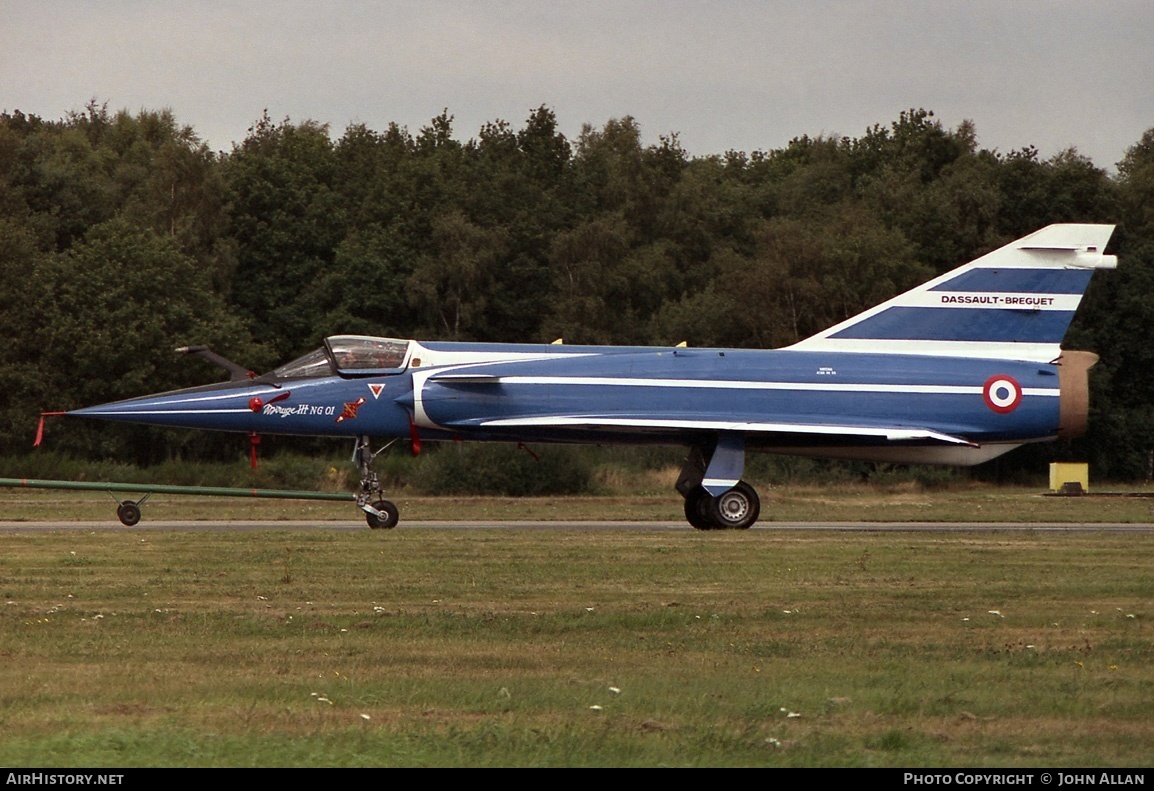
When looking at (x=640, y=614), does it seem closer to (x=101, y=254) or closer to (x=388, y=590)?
(x=388, y=590)

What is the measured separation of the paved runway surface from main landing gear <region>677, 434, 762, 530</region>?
292 millimetres

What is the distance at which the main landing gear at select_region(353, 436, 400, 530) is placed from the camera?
69.7 ft

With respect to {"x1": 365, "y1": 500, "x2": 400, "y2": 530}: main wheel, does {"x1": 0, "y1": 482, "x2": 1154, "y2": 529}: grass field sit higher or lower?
lower

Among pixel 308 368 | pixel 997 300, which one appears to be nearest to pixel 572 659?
pixel 308 368

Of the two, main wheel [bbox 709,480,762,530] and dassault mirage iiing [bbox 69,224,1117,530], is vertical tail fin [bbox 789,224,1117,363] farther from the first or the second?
main wheel [bbox 709,480,762,530]

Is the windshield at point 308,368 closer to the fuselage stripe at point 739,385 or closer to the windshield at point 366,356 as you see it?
the windshield at point 366,356

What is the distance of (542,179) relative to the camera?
6750 centimetres

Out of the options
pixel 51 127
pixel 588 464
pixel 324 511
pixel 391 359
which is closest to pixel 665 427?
pixel 391 359

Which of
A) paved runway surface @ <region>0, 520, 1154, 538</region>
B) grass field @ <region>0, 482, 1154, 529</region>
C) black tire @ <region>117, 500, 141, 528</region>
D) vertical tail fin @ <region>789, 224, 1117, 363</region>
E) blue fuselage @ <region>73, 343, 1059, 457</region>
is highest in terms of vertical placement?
vertical tail fin @ <region>789, 224, 1117, 363</region>

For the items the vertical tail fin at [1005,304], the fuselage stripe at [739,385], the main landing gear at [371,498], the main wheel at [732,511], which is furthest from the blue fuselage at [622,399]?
the main wheel at [732,511]

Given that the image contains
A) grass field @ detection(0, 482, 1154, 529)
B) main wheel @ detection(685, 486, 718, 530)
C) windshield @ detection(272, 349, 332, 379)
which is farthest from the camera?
grass field @ detection(0, 482, 1154, 529)

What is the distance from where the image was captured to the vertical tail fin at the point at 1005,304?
898 inches

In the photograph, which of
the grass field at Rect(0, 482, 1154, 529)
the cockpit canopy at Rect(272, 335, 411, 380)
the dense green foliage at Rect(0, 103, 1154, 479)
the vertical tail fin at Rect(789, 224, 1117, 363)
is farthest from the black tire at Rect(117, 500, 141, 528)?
the dense green foliage at Rect(0, 103, 1154, 479)

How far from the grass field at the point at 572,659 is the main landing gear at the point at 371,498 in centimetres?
490
